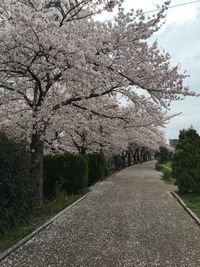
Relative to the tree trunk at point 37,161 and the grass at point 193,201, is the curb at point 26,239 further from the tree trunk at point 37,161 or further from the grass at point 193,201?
the grass at point 193,201

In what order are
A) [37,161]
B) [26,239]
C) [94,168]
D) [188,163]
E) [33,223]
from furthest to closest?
[94,168] → [188,163] → [37,161] → [33,223] → [26,239]

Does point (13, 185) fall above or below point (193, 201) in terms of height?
above

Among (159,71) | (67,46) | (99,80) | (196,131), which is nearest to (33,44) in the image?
(67,46)

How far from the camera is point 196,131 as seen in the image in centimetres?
1975

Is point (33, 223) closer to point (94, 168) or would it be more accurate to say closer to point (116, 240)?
point (116, 240)

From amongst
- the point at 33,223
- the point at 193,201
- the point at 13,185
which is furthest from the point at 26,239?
the point at 193,201

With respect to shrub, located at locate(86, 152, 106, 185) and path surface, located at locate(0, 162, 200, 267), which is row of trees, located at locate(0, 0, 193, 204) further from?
shrub, located at locate(86, 152, 106, 185)

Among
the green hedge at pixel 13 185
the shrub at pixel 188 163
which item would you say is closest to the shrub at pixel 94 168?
the shrub at pixel 188 163

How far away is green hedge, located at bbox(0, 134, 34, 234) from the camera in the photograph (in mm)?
8906

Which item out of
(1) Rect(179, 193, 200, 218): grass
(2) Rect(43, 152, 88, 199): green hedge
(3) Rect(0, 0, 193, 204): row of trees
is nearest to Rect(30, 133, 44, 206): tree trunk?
(3) Rect(0, 0, 193, 204): row of trees

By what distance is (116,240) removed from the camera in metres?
8.67

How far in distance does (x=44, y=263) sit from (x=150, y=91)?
21.1 ft

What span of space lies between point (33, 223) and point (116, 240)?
2.72m

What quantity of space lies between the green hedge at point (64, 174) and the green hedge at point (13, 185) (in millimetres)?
6075
